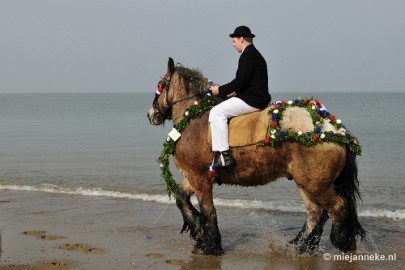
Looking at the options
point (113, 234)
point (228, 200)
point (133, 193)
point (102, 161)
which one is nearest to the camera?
point (113, 234)

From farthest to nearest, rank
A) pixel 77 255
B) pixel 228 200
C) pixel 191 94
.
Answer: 1. pixel 228 200
2. pixel 191 94
3. pixel 77 255

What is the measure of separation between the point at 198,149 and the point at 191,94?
1006 millimetres

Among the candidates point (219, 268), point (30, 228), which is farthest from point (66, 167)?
point (219, 268)

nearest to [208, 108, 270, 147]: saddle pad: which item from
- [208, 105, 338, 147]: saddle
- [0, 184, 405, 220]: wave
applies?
[208, 105, 338, 147]: saddle

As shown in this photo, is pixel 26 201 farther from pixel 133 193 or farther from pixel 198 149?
pixel 198 149

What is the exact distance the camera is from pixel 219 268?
25.2ft

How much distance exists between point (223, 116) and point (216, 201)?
16.9ft

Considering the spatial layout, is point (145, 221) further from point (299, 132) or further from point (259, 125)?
point (299, 132)

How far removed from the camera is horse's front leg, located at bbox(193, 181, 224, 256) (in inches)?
330

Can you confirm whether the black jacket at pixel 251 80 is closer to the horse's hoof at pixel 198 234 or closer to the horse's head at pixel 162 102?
the horse's head at pixel 162 102

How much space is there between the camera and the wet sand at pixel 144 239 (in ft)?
25.8

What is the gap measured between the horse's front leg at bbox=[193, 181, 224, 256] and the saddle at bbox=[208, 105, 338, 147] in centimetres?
84

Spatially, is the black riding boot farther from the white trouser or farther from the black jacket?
the black jacket

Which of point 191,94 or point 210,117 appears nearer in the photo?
point 210,117
